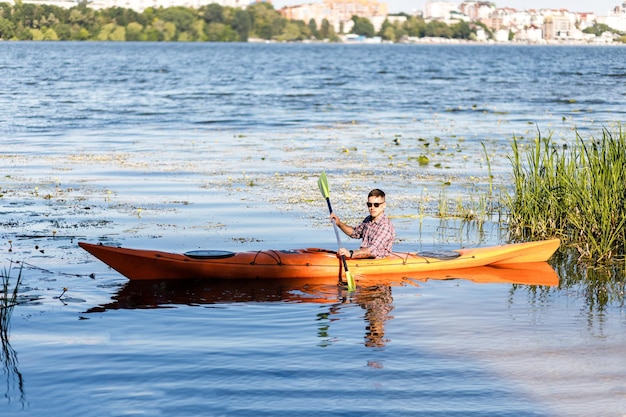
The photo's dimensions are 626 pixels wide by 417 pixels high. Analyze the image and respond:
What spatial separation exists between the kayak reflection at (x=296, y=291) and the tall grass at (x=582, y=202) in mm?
651

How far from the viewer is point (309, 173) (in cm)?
1944

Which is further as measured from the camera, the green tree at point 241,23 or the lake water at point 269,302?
the green tree at point 241,23

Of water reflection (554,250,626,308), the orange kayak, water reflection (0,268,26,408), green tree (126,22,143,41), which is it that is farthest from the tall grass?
green tree (126,22,143,41)

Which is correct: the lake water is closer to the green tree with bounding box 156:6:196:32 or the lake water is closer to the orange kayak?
the orange kayak

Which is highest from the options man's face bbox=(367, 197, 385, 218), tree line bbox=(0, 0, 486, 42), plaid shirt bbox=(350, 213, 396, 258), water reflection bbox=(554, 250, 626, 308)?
tree line bbox=(0, 0, 486, 42)

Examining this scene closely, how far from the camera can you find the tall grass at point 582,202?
11.3 meters

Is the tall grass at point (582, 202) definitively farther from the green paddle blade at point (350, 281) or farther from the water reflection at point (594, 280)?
the green paddle blade at point (350, 281)

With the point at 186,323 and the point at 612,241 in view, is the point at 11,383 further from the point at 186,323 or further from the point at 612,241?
the point at 612,241

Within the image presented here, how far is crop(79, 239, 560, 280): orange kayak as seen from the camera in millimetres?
10891

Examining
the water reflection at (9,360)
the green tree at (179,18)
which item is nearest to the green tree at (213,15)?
the green tree at (179,18)

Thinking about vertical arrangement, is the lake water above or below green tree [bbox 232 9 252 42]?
below

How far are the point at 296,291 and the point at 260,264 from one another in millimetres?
549

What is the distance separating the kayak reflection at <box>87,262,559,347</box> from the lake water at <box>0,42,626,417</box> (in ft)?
0.13

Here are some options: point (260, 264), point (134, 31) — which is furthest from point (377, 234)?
point (134, 31)
